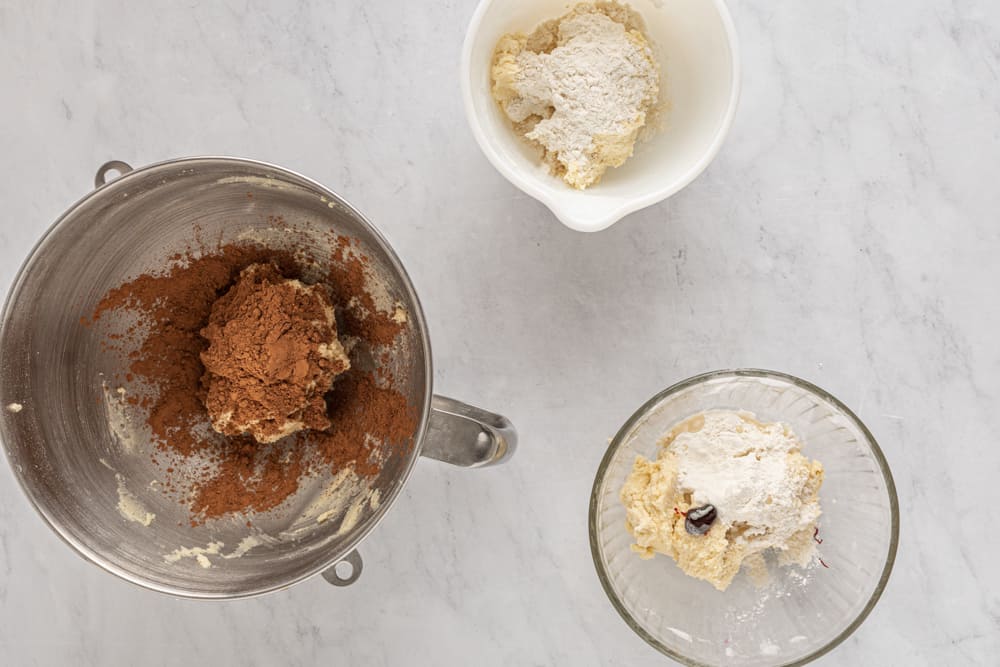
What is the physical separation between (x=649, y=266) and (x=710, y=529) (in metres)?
0.49

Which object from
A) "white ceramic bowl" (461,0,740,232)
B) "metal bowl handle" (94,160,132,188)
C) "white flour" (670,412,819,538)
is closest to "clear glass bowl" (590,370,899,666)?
"white flour" (670,412,819,538)

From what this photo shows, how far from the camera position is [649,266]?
1510 mm

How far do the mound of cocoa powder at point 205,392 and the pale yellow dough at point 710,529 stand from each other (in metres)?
0.45

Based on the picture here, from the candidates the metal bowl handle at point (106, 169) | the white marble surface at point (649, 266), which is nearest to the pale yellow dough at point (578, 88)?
the white marble surface at point (649, 266)

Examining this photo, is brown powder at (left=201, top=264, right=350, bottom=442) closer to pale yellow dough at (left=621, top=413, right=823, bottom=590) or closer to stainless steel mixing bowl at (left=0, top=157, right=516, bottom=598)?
stainless steel mixing bowl at (left=0, top=157, right=516, bottom=598)

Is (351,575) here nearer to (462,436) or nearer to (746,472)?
(462,436)

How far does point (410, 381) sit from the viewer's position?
129cm

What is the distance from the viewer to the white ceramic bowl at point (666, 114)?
1.23 m

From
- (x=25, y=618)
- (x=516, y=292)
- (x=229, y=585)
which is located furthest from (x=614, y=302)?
(x=25, y=618)

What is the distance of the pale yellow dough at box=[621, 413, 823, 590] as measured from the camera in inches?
51.5

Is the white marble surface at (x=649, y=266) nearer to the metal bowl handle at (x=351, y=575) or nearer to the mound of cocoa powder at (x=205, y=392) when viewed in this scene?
the metal bowl handle at (x=351, y=575)

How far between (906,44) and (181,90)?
1.36m

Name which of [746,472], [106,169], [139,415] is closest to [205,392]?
[139,415]

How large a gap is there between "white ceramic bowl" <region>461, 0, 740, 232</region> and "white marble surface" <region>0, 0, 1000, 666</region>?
179 millimetres
